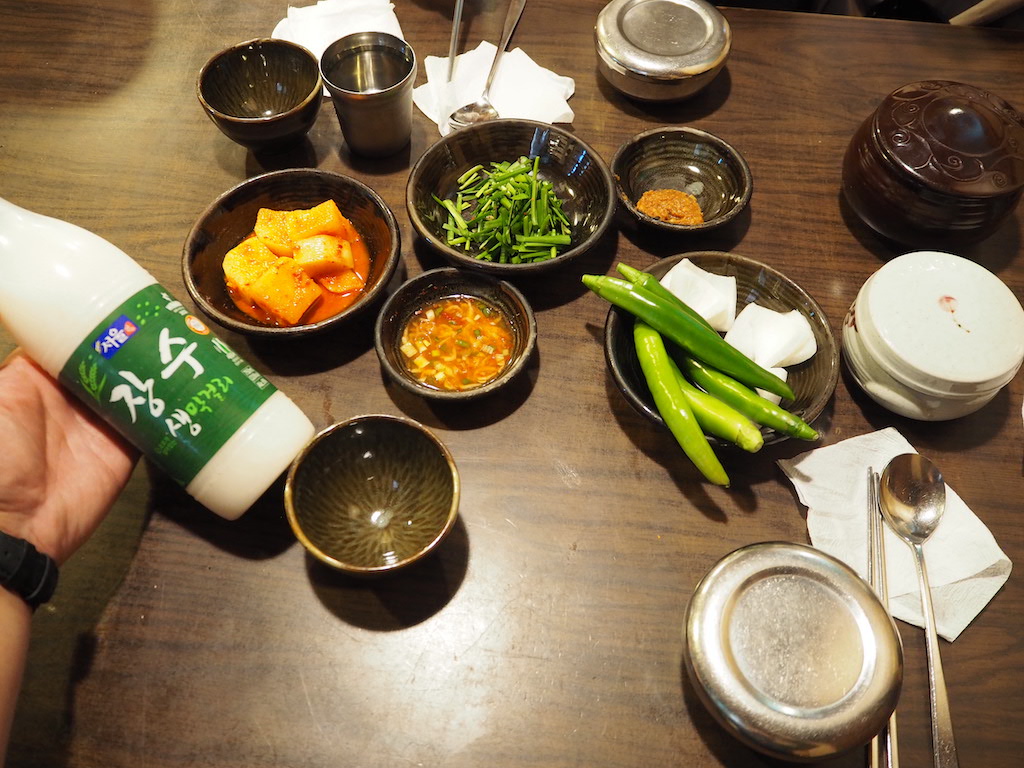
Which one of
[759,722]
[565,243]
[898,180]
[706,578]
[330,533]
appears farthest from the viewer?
[565,243]

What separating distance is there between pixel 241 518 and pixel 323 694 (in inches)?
15.2

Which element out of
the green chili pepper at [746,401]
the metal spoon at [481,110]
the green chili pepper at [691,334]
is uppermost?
the metal spoon at [481,110]

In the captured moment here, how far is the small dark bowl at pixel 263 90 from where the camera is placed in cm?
173

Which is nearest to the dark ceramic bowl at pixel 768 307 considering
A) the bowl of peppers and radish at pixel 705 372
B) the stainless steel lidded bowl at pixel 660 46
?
the bowl of peppers and radish at pixel 705 372

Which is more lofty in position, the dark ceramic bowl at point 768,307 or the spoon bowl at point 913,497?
the dark ceramic bowl at point 768,307

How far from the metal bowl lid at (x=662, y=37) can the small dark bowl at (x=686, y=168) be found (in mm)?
220

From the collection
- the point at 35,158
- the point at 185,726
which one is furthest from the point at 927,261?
the point at 35,158

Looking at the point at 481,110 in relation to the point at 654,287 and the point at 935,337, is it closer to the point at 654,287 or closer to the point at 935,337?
the point at 654,287

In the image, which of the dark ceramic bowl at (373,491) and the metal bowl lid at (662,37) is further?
the metal bowl lid at (662,37)

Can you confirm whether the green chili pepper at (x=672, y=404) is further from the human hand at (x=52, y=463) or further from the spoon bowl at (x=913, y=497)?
the human hand at (x=52, y=463)

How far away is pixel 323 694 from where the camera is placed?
121 cm

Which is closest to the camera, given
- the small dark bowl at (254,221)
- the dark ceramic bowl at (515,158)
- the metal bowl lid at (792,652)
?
the metal bowl lid at (792,652)

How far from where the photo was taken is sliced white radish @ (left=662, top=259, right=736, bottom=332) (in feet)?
4.94

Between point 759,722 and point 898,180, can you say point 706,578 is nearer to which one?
point 759,722
